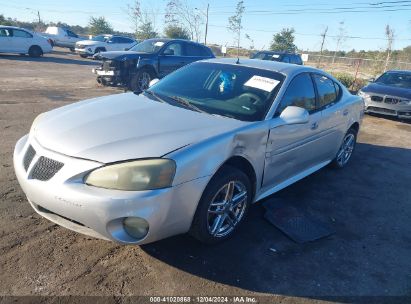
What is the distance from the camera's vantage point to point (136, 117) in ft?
10.7

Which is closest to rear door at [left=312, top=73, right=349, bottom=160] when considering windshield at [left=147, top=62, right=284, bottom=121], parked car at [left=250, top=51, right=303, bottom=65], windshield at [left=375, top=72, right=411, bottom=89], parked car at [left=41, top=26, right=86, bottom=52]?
windshield at [left=147, top=62, right=284, bottom=121]

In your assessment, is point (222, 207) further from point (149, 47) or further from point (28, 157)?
point (149, 47)

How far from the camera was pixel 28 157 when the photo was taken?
9.57 feet

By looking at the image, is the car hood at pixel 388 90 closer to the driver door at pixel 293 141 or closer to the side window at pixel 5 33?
the driver door at pixel 293 141

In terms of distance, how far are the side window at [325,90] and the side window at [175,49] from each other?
24.9ft

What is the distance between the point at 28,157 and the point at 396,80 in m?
11.1

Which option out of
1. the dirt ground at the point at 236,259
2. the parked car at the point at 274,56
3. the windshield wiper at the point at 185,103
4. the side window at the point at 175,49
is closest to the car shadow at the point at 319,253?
the dirt ground at the point at 236,259

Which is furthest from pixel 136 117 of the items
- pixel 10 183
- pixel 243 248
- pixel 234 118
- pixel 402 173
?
pixel 402 173

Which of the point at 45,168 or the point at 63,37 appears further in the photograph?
the point at 63,37

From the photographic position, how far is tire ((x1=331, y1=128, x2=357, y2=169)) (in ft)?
18.0

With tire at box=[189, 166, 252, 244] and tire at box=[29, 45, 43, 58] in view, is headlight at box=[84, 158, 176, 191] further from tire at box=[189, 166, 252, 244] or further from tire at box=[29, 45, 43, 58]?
tire at box=[29, 45, 43, 58]

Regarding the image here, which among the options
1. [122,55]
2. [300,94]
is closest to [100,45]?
[122,55]

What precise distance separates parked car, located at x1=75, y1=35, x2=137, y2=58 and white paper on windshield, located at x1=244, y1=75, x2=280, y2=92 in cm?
2166

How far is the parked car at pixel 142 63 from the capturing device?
11.0m
